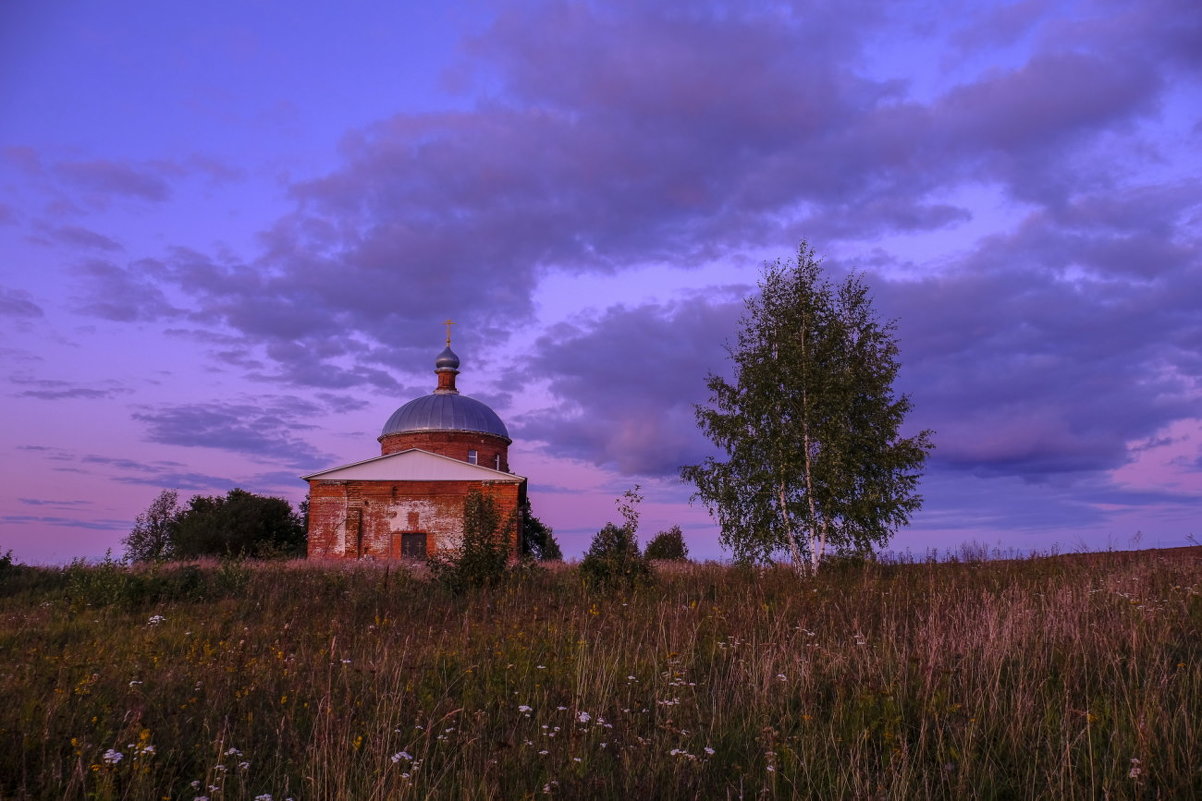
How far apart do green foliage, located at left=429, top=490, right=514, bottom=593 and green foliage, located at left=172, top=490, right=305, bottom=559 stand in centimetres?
3336

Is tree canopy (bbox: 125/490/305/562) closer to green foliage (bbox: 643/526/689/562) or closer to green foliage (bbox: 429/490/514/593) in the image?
green foliage (bbox: 643/526/689/562)

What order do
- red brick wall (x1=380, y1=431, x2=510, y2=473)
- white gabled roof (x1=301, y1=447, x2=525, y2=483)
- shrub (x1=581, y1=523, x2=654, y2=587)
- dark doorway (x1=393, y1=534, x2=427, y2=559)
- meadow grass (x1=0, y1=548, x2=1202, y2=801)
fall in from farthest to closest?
red brick wall (x1=380, y1=431, x2=510, y2=473)
white gabled roof (x1=301, y1=447, x2=525, y2=483)
dark doorway (x1=393, y1=534, x2=427, y2=559)
shrub (x1=581, y1=523, x2=654, y2=587)
meadow grass (x1=0, y1=548, x2=1202, y2=801)

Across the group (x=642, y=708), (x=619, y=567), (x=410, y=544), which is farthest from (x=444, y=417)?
(x=642, y=708)

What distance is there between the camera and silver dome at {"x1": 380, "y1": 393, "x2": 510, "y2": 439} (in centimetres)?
4462

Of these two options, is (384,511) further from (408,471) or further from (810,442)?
(810,442)

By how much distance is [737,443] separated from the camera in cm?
1994

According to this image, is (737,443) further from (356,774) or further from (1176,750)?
(356,774)

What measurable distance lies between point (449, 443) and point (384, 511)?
8036 millimetres

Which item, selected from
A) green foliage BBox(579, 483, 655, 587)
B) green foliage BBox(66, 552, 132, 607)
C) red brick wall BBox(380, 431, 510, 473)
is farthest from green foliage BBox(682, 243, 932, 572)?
red brick wall BBox(380, 431, 510, 473)

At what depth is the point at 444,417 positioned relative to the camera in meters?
44.8

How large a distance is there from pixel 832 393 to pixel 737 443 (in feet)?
9.14

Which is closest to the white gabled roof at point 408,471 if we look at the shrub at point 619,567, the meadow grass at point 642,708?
the shrub at point 619,567

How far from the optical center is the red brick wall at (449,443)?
43938 mm

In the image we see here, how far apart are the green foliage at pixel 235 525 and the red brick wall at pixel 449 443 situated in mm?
9237
